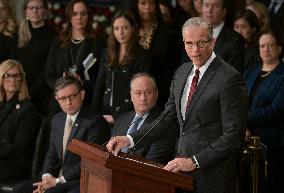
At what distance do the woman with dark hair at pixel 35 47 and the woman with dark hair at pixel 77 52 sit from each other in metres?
0.22

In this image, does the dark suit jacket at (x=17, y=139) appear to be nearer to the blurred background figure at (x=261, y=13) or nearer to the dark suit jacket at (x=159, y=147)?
the dark suit jacket at (x=159, y=147)

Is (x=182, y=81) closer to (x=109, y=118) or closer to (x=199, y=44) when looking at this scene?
(x=199, y=44)

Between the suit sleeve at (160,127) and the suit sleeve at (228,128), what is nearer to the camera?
the suit sleeve at (228,128)

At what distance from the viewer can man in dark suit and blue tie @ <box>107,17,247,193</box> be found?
4.11 m

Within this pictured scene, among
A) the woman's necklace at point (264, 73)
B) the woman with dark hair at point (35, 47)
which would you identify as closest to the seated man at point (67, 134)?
the woman with dark hair at point (35, 47)

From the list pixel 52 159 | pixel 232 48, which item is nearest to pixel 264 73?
pixel 232 48

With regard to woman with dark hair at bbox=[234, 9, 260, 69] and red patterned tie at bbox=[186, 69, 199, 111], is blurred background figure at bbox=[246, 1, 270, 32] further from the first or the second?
red patterned tie at bbox=[186, 69, 199, 111]

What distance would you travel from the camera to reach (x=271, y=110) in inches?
248

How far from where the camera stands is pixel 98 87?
7000mm

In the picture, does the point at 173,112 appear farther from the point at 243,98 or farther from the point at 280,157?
the point at 280,157

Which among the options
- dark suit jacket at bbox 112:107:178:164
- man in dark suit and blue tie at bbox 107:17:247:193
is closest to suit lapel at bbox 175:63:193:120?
man in dark suit and blue tie at bbox 107:17:247:193

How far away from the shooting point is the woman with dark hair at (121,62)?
677 centimetres

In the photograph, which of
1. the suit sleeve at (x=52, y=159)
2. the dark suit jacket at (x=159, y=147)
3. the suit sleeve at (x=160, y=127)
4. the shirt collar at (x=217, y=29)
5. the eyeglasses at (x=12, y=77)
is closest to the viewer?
the suit sleeve at (x=160, y=127)

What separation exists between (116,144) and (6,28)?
12.4 feet
